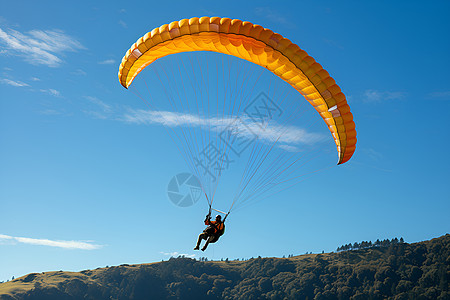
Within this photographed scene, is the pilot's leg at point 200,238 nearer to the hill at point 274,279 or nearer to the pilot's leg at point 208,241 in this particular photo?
the pilot's leg at point 208,241

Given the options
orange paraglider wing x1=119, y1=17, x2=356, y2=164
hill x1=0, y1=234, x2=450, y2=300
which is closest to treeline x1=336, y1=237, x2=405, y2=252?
hill x1=0, y1=234, x2=450, y2=300

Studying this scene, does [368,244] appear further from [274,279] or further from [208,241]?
[208,241]

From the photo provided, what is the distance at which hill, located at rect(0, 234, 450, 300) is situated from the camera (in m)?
100

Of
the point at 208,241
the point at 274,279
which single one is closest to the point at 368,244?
the point at 274,279

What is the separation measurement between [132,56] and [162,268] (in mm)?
123240

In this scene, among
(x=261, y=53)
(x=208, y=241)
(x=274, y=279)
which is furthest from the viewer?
(x=274, y=279)

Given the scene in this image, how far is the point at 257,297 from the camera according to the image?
12794 cm

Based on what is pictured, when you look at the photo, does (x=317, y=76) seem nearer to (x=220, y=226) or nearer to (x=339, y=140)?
(x=339, y=140)

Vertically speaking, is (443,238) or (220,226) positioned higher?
(443,238)

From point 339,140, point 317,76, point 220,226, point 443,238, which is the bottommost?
point 220,226

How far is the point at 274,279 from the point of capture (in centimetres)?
12862

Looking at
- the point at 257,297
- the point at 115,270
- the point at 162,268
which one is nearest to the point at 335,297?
the point at 257,297

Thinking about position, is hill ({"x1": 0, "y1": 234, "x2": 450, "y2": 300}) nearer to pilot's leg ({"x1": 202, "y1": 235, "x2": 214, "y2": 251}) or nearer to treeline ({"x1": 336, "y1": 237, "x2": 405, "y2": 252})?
treeline ({"x1": 336, "y1": 237, "x2": 405, "y2": 252})

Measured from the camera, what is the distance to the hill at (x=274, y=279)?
100 meters
